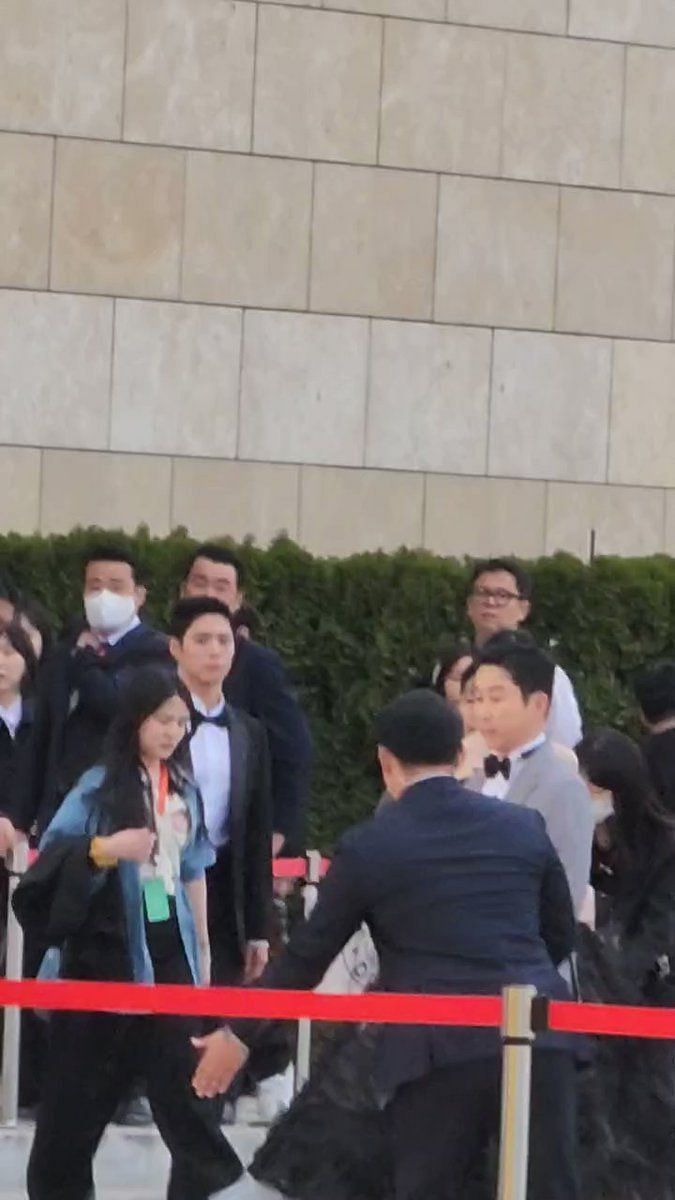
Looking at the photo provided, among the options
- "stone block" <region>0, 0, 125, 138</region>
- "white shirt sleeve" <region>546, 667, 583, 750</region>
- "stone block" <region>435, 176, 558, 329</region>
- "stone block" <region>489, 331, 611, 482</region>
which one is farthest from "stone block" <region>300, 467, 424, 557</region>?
"white shirt sleeve" <region>546, 667, 583, 750</region>

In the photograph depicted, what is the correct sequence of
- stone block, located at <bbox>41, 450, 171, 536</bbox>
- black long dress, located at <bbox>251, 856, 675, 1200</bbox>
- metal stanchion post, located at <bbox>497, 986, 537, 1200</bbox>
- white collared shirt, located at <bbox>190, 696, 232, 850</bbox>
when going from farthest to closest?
stone block, located at <bbox>41, 450, 171, 536</bbox>, white collared shirt, located at <bbox>190, 696, 232, 850</bbox>, black long dress, located at <bbox>251, 856, 675, 1200</bbox>, metal stanchion post, located at <bbox>497, 986, 537, 1200</bbox>

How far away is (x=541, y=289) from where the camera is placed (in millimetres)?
14781

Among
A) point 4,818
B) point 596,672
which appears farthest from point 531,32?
point 4,818

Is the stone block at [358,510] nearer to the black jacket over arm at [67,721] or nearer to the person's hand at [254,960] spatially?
the black jacket over arm at [67,721]

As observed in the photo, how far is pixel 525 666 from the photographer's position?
7.92 metres

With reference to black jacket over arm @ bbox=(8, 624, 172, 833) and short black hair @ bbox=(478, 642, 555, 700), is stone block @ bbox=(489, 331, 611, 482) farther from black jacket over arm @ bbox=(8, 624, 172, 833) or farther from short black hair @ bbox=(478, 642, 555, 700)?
short black hair @ bbox=(478, 642, 555, 700)

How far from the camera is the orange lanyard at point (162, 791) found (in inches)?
327

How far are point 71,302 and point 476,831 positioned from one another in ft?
24.6

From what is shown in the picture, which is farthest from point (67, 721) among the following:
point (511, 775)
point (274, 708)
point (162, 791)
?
point (511, 775)

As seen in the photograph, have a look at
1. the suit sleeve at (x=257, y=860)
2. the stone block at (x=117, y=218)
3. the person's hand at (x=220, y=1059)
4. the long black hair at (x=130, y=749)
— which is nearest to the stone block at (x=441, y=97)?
the stone block at (x=117, y=218)

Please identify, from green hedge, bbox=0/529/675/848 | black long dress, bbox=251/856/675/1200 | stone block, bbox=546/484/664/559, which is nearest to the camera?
black long dress, bbox=251/856/675/1200

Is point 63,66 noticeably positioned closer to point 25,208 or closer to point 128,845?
point 25,208

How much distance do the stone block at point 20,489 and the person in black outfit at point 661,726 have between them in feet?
13.7

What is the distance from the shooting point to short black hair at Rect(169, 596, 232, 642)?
9164mm
